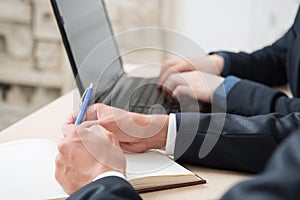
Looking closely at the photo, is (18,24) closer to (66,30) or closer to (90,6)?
(90,6)

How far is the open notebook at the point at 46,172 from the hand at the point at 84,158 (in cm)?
2

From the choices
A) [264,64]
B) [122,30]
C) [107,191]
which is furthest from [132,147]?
[122,30]

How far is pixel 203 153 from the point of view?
881 mm

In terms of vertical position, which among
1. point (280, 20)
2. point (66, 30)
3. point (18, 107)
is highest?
point (66, 30)

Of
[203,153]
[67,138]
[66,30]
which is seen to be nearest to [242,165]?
[203,153]

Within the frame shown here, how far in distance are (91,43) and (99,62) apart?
0.07 meters

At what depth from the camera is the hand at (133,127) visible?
2.83 feet

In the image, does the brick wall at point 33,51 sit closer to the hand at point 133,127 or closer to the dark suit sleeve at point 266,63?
the dark suit sleeve at point 266,63

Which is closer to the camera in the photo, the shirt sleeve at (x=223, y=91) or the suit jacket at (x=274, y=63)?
the shirt sleeve at (x=223, y=91)

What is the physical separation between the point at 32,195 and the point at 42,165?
0.09 metres

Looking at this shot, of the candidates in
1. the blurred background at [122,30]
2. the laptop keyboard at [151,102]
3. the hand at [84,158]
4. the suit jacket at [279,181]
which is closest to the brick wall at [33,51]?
the blurred background at [122,30]

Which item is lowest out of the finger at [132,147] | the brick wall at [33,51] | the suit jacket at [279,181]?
the brick wall at [33,51]

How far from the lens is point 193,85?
1248 millimetres

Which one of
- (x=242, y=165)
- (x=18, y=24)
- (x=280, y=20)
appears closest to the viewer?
(x=242, y=165)
